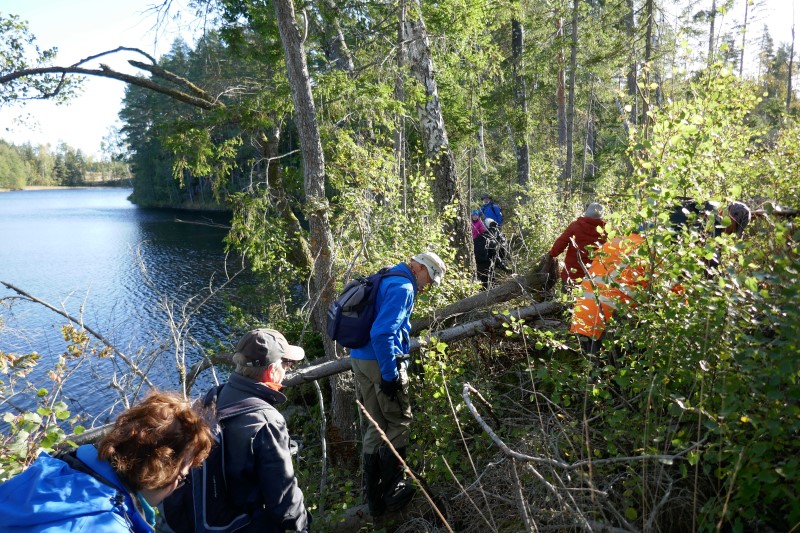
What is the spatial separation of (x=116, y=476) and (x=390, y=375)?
2.27 m

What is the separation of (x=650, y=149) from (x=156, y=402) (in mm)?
2623

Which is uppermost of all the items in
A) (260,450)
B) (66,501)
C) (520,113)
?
(520,113)

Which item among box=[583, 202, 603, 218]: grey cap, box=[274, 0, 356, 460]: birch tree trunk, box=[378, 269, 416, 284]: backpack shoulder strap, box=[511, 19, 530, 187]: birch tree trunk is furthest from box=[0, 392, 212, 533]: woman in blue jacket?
box=[511, 19, 530, 187]: birch tree trunk

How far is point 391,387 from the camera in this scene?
3.90 m

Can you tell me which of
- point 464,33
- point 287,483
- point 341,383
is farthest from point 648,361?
point 464,33

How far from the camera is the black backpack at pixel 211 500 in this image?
237 centimetres

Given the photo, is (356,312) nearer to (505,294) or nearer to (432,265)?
(432,265)

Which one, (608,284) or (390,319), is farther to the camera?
(390,319)

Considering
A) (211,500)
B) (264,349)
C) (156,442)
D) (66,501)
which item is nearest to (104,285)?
(264,349)

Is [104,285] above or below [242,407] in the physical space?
below

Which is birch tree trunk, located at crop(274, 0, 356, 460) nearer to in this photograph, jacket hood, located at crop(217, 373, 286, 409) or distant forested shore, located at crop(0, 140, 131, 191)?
jacket hood, located at crop(217, 373, 286, 409)

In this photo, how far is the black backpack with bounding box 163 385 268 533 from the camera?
7.78 feet

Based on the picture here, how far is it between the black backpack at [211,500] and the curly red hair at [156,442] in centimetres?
36

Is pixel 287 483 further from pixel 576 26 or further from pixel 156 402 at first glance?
pixel 576 26
